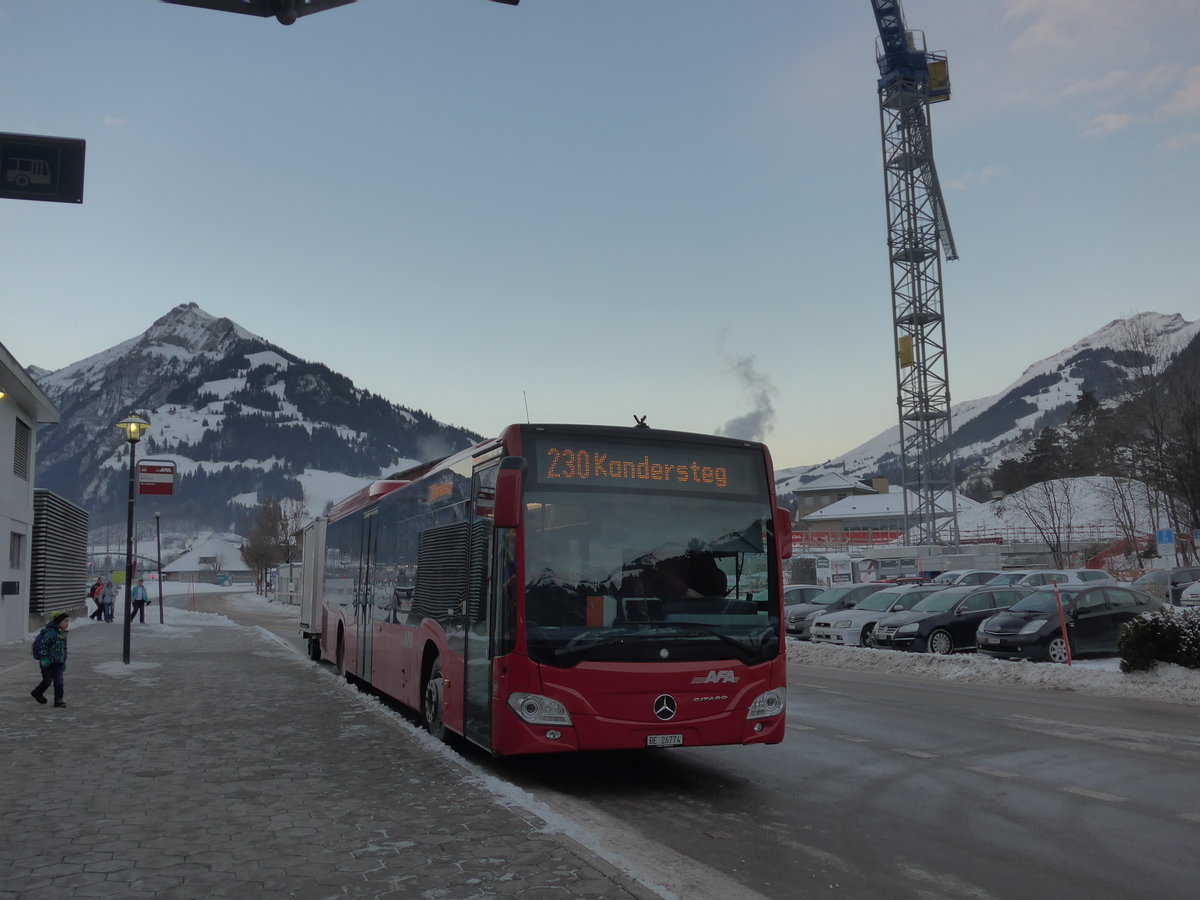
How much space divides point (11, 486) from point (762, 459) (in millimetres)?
24395

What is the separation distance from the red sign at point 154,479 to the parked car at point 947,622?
1609 cm

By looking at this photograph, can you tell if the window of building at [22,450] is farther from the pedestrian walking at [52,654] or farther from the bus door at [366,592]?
the bus door at [366,592]

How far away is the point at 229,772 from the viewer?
28.3 feet

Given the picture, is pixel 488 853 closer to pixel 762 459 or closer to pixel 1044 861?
pixel 1044 861

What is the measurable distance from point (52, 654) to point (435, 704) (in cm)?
602

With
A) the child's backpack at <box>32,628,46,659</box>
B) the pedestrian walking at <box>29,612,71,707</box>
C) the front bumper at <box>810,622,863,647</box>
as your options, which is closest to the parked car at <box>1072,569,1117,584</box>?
the front bumper at <box>810,622,863,647</box>

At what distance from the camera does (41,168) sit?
6879mm

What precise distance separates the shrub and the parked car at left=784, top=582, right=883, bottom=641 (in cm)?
1118

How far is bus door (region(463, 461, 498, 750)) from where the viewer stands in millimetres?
8406

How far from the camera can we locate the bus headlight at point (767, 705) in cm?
841

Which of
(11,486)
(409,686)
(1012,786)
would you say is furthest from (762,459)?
(11,486)

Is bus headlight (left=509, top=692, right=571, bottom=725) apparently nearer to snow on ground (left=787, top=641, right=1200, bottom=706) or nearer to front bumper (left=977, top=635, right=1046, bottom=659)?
snow on ground (left=787, top=641, right=1200, bottom=706)

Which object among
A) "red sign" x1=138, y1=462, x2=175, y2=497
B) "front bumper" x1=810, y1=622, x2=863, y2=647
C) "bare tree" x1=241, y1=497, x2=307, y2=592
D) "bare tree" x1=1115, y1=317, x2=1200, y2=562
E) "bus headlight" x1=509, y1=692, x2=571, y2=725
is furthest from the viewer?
"bare tree" x1=241, y1=497, x2=307, y2=592

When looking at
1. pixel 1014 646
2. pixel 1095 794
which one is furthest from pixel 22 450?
pixel 1095 794
